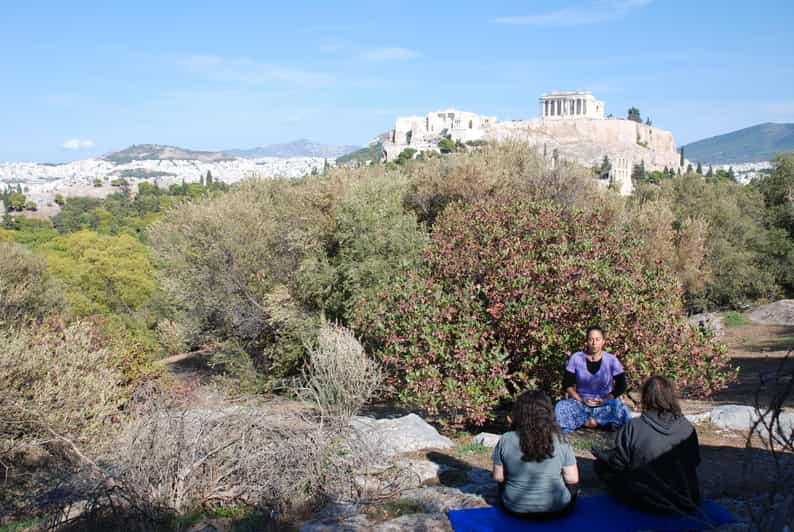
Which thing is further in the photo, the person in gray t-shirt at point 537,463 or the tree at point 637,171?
the tree at point 637,171

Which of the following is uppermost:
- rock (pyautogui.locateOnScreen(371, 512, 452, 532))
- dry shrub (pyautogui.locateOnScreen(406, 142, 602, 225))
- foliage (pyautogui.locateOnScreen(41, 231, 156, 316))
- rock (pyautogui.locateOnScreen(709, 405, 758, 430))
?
dry shrub (pyautogui.locateOnScreen(406, 142, 602, 225))

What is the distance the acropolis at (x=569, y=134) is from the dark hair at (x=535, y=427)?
98.5m

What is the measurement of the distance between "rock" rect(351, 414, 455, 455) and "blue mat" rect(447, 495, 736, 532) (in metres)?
2.31

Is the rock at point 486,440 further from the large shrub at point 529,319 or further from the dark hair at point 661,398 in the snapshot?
the dark hair at point 661,398

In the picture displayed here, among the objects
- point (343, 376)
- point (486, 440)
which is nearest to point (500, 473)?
point (486, 440)

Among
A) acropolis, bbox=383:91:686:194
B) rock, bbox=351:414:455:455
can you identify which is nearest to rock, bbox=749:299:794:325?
rock, bbox=351:414:455:455

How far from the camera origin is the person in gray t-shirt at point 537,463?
15.4 ft

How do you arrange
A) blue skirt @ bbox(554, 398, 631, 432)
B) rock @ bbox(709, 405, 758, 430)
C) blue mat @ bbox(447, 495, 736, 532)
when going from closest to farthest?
blue mat @ bbox(447, 495, 736, 532) → blue skirt @ bbox(554, 398, 631, 432) → rock @ bbox(709, 405, 758, 430)

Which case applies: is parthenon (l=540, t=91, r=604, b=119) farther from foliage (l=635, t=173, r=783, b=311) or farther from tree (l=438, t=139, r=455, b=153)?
foliage (l=635, t=173, r=783, b=311)

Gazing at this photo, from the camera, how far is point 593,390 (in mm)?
7176

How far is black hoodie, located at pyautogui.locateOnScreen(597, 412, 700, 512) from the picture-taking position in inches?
188

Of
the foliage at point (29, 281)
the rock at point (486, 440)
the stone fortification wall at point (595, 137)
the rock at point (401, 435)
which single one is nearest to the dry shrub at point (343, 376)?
the rock at point (401, 435)

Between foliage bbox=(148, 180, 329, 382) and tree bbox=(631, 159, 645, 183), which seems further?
tree bbox=(631, 159, 645, 183)

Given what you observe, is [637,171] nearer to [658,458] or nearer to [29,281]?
[29,281]
